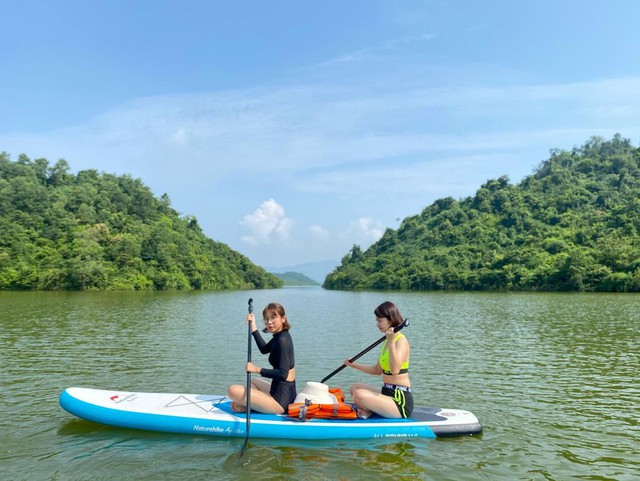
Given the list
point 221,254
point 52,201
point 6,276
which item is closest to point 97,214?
point 52,201

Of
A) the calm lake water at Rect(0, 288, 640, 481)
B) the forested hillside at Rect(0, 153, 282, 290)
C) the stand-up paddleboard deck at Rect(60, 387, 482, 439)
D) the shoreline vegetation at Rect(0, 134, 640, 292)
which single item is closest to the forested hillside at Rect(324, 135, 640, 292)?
the shoreline vegetation at Rect(0, 134, 640, 292)

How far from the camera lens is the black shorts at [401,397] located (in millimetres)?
8320

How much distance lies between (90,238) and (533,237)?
83.0m

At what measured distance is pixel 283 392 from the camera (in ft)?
27.7

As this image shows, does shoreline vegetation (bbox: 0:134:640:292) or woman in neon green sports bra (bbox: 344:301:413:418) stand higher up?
shoreline vegetation (bbox: 0:134:640:292)

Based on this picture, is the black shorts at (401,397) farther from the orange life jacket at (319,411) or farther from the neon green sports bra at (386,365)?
the orange life jacket at (319,411)

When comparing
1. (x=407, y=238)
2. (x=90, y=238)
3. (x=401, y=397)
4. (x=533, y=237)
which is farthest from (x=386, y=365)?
(x=407, y=238)

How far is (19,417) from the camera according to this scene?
9609mm

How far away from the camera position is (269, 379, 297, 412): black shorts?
8414mm

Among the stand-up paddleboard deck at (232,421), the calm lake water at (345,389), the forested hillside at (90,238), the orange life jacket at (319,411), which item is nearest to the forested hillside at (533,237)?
the forested hillside at (90,238)

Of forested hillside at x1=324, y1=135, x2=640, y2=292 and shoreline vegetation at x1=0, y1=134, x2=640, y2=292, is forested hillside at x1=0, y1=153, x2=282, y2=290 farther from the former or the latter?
forested hillside at x1=324, y1=135, x2=640, y2=292

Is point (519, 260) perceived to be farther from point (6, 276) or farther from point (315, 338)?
point (6, 276)

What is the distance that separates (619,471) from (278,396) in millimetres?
5403

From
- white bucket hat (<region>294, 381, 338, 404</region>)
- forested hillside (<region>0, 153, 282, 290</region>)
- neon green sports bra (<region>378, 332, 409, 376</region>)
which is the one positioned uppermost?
forested hillside (<region>0, 153, 282, 290</region>)
